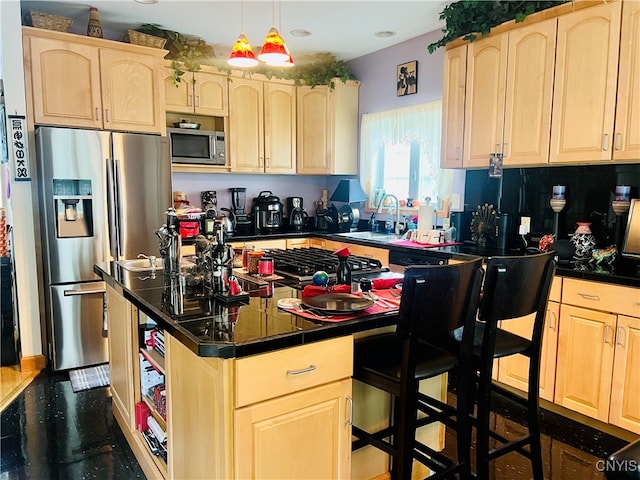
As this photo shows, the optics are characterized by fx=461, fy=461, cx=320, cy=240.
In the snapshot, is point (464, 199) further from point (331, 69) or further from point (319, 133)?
point (331, 69)

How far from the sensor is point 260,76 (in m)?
4.50

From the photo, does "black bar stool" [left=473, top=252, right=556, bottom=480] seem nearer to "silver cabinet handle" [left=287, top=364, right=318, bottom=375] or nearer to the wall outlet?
"silver cabinet handle" [left=287, top=364, right=318, bottom=375]

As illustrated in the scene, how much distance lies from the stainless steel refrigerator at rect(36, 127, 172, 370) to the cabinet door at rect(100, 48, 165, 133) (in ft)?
0.71

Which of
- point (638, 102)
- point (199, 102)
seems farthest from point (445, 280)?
point (199, 102)

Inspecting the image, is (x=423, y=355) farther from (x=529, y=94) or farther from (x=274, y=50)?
(x=529, y=94)

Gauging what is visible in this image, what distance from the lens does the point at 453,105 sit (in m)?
3.48

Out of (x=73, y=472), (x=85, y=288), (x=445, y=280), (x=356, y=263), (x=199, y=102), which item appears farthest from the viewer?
(x=199, y=102)

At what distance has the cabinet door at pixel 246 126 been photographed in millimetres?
4383

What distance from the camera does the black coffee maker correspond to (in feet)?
16.2

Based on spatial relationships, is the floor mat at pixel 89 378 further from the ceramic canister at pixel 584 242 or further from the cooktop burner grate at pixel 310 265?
the ceramic canister at pixel 584 242

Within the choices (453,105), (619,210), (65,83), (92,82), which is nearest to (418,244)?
(453,105)

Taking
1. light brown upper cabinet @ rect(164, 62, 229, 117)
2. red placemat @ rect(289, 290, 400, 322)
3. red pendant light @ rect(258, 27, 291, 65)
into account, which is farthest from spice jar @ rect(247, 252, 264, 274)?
light brown upper cabinet @ rect(164, 62, 229, 117)

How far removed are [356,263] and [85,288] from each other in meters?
2.16

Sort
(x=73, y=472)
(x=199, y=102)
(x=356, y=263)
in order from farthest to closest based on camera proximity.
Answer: (x=199, y=102) → (x=356, y=263) → (x=73, y=472)
